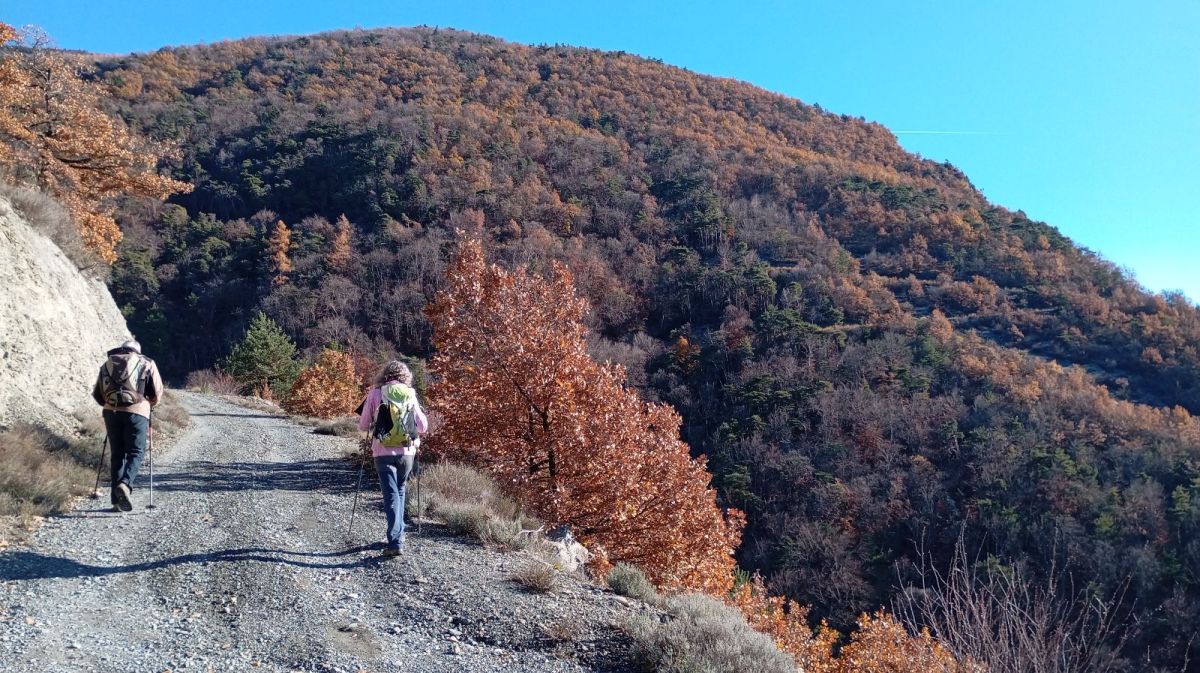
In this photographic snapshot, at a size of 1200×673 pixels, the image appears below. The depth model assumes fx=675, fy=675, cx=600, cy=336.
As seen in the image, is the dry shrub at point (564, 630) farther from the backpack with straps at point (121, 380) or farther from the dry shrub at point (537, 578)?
the backpack with straps at point (121, 380)

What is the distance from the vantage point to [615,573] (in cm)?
625

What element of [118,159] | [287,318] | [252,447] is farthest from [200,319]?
[252,447]

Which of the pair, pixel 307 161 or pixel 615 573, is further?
pixel 307 161

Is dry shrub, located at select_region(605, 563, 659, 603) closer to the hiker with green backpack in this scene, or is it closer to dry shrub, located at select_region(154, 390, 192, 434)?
the hiker with green backpack

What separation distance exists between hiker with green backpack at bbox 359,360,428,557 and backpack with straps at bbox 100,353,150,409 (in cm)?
229

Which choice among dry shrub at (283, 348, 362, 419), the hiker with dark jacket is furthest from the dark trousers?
dry shrub at (283, 348, 362, 419)

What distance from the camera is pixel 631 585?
19.9 feet

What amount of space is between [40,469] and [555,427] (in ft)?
23.3

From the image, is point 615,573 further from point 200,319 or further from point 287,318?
point 200,319

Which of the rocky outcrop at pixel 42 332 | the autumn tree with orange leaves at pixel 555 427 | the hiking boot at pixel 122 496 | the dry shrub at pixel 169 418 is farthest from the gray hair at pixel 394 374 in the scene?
the dry shrub at pixel 169 418

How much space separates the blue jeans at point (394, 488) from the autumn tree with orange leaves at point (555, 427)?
5.07m

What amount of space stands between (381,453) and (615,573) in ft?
7.87

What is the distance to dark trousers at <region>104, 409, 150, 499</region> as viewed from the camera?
615cm

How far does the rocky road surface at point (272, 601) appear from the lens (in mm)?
3734
